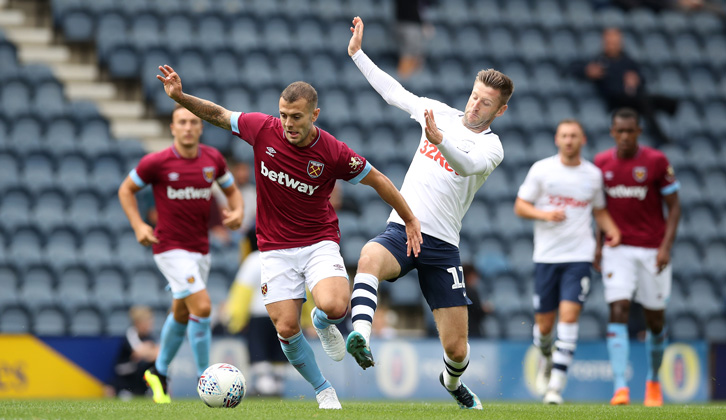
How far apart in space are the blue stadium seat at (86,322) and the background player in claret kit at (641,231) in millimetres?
6497

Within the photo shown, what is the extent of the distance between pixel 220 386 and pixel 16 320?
20.7ft

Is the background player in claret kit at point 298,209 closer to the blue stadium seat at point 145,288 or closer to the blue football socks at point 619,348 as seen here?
the blue football socks at point 619,348

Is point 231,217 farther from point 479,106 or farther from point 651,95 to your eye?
point 651,95

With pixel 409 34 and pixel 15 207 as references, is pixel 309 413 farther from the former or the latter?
pixel 409 34

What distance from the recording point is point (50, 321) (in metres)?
11.4

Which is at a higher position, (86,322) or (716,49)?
(716,49)

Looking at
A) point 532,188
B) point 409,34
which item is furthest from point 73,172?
point 532,188

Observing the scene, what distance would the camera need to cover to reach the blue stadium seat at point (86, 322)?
11453 millimetres

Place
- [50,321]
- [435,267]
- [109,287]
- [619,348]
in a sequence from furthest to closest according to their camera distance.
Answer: [109,287] → [50,321] → [619,348] → [435,267]

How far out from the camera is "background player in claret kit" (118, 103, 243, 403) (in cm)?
765

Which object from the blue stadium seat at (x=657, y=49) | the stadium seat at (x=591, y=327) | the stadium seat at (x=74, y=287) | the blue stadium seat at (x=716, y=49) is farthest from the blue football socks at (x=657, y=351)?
the blue stadium seat at (x=716, y=49)

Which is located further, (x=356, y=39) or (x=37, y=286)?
(x=37, y=286)

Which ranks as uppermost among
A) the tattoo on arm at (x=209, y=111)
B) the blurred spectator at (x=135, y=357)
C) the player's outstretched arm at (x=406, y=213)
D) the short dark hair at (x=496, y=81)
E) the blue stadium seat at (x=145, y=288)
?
the short dark hair at (x=496, y=81)

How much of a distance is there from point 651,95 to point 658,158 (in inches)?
273
